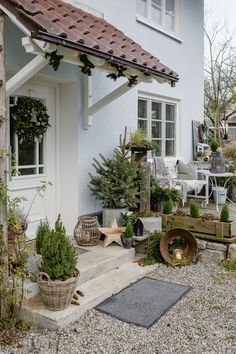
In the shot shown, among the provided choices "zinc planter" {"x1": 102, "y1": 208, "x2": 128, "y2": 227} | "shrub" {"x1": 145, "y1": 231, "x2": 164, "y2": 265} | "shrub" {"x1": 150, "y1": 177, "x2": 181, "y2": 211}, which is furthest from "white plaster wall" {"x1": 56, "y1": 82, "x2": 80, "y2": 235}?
"shrub" {"x1": 150, "y1": 177, "x2": 181, "y2": 211}

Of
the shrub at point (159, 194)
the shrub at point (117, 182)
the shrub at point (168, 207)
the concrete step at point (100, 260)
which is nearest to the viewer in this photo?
the concrete step at point (100, 260)

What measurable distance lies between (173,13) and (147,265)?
6558mm

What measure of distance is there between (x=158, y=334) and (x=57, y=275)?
1200 millimetres

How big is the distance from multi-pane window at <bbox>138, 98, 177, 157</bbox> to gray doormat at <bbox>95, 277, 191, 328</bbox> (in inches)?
158

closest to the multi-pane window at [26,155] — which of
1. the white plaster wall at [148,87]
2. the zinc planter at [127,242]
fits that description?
the white plaster wall at [148,87]

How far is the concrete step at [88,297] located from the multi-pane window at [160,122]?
3754 mm

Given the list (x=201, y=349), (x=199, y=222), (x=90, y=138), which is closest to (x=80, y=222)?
(x=90, y=138)

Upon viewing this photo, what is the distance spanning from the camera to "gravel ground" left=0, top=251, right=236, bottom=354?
3.50 meters

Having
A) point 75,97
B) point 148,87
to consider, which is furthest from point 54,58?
point 148,87

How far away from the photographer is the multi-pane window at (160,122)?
8.27 m

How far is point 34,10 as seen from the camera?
4.05 m

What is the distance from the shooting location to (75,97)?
6082 mm

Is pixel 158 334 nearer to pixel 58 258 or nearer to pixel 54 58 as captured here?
pixel 58 258

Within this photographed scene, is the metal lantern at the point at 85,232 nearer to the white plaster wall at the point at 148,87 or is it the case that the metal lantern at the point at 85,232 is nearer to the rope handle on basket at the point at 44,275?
the white plaster wall at the point at 148,87
